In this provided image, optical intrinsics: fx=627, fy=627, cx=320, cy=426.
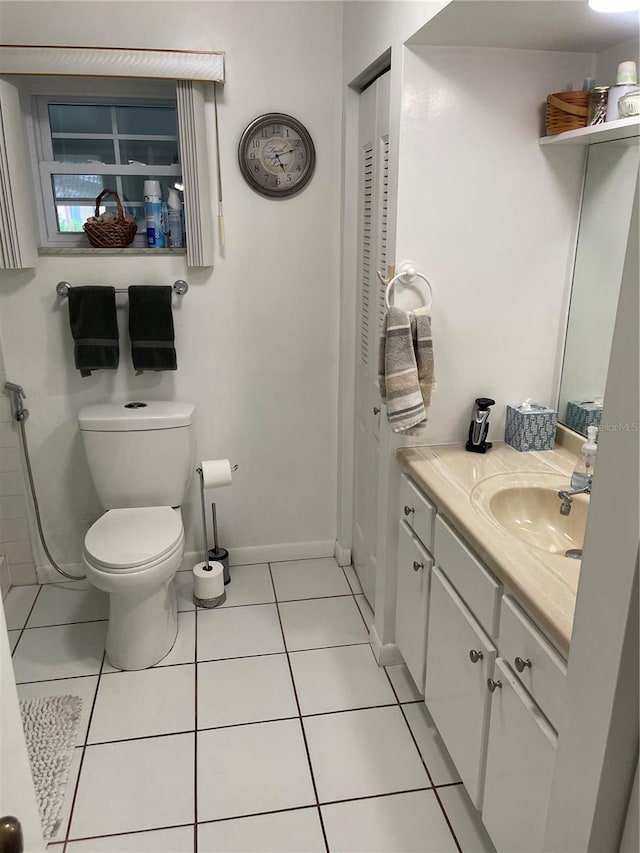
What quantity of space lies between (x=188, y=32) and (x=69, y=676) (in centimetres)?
242

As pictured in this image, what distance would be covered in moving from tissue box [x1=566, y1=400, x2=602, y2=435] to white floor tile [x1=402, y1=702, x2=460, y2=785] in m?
1.07

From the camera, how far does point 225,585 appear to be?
2.84 metres

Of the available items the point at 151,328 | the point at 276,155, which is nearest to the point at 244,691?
the point at 151,328

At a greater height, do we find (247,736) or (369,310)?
(369,310)

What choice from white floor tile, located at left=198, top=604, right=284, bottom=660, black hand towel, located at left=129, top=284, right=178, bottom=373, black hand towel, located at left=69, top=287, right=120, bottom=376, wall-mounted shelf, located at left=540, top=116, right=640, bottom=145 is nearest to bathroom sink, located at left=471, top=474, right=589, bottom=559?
wall-mounted shelf, located at left=540, top=116, right=640, bottom=145

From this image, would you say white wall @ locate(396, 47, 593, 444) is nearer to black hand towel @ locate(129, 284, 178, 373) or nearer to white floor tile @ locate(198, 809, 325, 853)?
black hand towel @ locate(129, 284, 178, 373)

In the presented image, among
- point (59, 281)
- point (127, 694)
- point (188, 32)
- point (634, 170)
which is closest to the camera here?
point (634, 170)

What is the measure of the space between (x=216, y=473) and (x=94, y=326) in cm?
76

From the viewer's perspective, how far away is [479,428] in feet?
6.58

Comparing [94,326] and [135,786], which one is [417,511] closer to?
[135,786]

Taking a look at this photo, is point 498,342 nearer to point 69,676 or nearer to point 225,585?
point 225,585

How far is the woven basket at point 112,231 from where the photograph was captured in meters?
2.45

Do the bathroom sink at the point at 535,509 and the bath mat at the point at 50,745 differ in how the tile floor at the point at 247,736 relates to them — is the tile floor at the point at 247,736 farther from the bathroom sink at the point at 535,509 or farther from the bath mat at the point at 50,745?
the bathroom sink at the point at 535,509

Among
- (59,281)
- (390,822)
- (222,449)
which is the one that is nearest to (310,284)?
(222,449)
